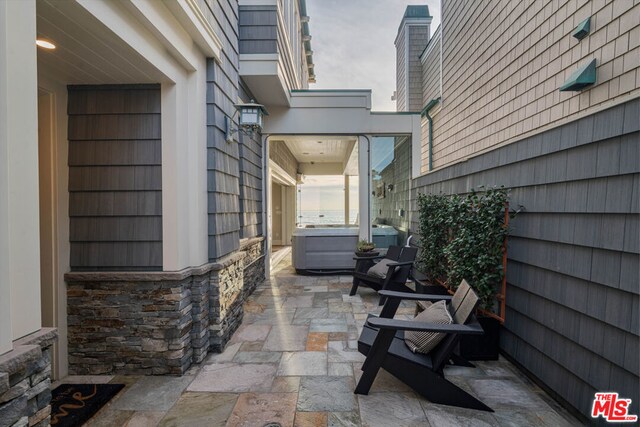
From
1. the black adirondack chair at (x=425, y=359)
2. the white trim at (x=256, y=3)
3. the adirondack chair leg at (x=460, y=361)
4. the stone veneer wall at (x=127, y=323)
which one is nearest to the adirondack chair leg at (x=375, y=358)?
the black adirondack chair at (x=425, y=359)

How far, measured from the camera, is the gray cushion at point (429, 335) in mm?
2146

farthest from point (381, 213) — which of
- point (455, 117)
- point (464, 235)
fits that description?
point (464, 235)

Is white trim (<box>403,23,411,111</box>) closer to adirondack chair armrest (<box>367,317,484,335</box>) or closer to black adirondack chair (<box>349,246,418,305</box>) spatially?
black adirondack chair (<box>349,246,418,305</box>)

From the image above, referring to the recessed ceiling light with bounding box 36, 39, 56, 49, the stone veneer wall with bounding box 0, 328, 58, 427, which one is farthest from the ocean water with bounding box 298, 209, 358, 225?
the stone veneer wall with bounding box 0, 328, 58, 427

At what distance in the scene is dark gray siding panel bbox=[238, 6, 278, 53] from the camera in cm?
419

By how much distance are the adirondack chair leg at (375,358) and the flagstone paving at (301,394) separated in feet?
0.23

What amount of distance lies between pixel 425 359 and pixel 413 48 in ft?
24.7

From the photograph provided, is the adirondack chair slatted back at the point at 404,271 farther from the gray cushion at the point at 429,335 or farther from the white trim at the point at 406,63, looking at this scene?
the white trim at the point at 406,63

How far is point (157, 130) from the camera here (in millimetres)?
2564

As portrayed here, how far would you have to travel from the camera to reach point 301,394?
222 centimetres

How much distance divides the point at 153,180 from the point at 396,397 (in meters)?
2.33

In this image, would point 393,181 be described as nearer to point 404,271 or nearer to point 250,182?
point 404,271

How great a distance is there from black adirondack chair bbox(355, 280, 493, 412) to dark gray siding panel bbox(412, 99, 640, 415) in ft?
1.72

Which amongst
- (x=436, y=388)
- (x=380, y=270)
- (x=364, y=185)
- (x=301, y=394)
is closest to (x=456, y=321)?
(x=436, y=388)
